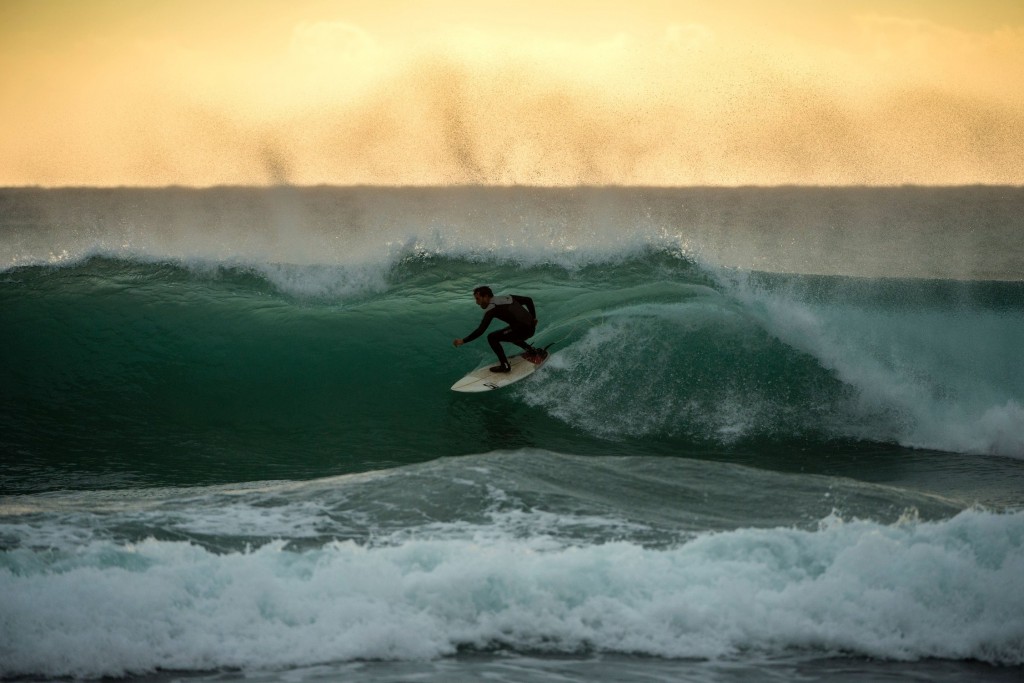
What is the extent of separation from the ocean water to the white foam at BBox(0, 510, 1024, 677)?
0.01 m

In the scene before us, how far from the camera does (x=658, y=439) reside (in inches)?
356

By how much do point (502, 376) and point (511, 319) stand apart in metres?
0.66

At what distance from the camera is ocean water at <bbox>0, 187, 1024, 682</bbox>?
431 cm

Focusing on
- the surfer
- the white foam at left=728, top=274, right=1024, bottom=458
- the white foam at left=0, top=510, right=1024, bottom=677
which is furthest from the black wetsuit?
the white foam at left=0, top=510, right=1024, bottom=677

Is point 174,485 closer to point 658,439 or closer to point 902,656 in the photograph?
point 658,439

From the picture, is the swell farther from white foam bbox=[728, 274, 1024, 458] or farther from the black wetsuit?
the black wetsuit

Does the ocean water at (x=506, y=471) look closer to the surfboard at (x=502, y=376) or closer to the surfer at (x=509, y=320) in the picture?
the surfboard at (x=502, y=376)

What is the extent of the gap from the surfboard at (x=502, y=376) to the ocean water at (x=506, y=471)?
215mm

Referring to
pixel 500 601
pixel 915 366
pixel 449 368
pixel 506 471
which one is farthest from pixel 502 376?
pixel 500 601

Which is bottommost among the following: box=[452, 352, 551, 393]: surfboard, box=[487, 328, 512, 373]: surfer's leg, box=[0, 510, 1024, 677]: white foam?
box=[0, 510, 1024, 677]: white foam

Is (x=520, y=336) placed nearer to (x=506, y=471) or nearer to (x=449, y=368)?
(x=449, y=368)

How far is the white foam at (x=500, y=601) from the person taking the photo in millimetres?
4223

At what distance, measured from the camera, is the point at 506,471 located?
6703 millimetres

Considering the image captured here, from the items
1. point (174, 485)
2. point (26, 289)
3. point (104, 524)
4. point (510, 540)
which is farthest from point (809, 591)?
point (26, 289)
